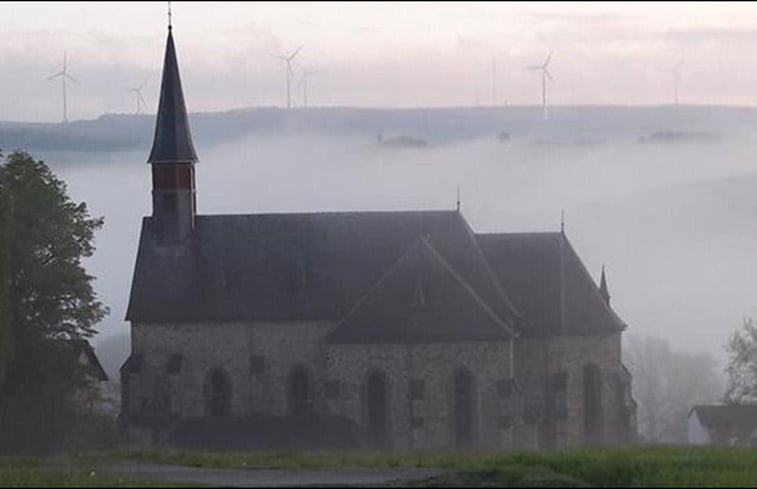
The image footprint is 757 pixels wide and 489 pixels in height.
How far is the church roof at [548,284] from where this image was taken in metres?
78.2

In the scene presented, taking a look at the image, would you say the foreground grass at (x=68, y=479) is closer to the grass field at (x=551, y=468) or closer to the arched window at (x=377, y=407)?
the grass field at (x=551, y=468)

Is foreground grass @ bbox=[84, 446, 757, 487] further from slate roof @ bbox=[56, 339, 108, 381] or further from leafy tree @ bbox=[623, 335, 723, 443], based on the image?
leafy tree @ bbox=[623, 335, 723, 443]

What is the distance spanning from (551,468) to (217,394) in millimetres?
39151

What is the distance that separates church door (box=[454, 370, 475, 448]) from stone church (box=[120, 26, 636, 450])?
5 cm

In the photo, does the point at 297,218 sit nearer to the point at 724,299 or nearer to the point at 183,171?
the point at 183,171

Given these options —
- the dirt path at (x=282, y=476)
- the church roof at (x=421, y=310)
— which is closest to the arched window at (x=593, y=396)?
the church roof at (x=421, y=310)

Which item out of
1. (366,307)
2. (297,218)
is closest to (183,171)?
(297,218)

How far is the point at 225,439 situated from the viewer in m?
76.9

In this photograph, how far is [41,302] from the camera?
75.9 metres

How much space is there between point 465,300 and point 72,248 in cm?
1382

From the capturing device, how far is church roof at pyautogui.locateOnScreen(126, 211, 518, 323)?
78.9 meters

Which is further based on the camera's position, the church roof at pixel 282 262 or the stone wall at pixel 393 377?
the church roof at pixel 282 262

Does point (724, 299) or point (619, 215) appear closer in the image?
point (724, 299)

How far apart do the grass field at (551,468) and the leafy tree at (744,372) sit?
50102 mm
